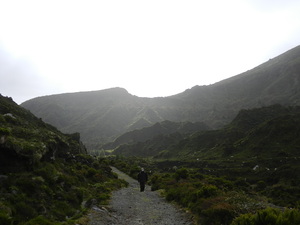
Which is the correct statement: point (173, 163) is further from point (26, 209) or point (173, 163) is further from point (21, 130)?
point (26, 209)

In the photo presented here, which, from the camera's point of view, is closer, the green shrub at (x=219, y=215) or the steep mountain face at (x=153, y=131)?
the green shrub at (x=219, y=215)

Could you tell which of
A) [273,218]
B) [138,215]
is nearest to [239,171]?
[138,215]

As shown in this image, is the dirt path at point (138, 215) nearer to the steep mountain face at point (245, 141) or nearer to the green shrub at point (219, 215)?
the green shrub at point (219, 215)

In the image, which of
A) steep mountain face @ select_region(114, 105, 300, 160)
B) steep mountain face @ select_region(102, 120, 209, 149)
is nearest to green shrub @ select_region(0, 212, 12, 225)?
steep mountain face @ select_region(114, 105, 300, 160)

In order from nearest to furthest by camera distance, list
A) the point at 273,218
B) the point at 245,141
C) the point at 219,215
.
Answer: the point at 273,218
the point at 219,215
the point at 245,141

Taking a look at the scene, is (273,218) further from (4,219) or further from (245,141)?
(245,141)

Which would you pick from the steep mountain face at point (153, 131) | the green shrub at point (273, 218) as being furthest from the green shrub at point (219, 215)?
the steep mountain face at point (153, 131)

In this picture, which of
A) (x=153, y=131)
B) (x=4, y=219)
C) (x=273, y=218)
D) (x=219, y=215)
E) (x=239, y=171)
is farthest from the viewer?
(x=153, y=131)


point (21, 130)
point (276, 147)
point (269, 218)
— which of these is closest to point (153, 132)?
point (276, 147)

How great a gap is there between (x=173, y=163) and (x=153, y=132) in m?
99.0

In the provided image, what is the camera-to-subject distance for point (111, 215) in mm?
15445

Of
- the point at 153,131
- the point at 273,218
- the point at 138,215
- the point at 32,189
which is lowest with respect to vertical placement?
the point at 153,131

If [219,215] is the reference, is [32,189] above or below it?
above

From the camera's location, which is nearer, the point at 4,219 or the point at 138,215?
the point at 4,219
